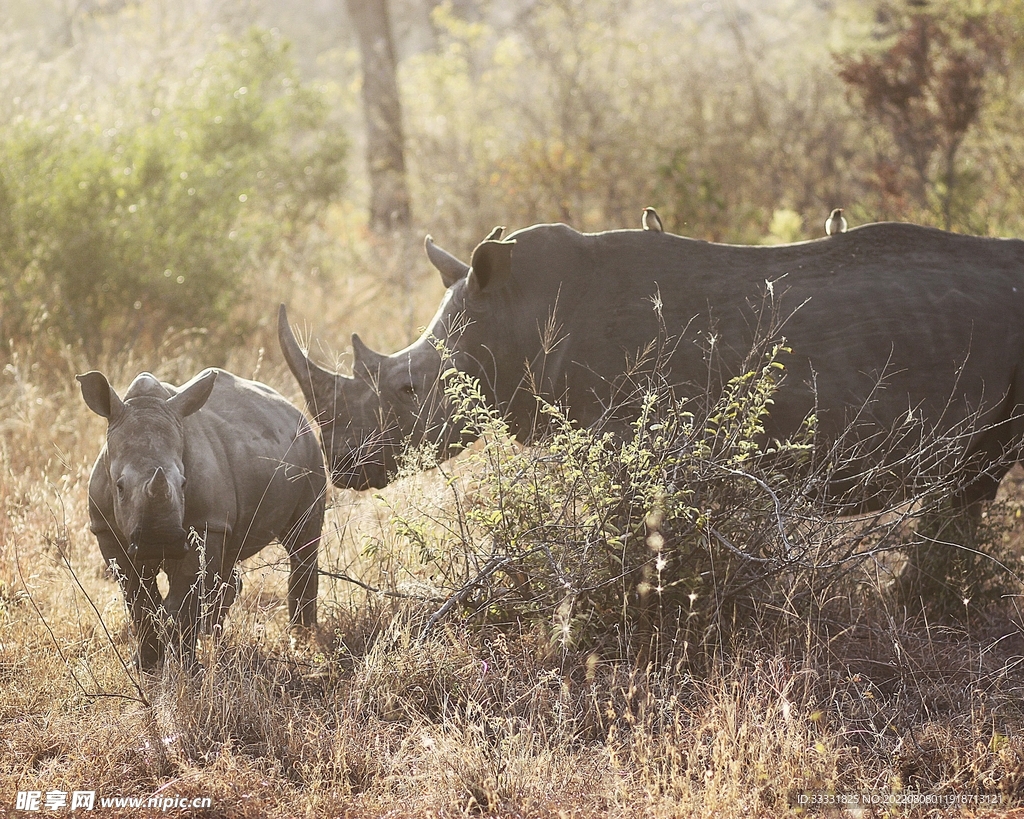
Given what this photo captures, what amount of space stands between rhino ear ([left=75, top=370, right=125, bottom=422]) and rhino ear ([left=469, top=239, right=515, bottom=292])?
151 centimetres

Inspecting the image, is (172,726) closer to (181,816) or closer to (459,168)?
(181,816)

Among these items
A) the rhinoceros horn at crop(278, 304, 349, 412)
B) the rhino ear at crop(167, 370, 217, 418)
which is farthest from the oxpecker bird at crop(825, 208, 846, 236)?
the rhino ear at crop(167, 370, 217, 418)

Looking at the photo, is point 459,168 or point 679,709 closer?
point 679,709

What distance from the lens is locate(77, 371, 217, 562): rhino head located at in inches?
136

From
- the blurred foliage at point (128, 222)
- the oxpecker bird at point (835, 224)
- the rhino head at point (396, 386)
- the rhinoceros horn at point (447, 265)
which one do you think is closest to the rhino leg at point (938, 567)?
the oxpecker bird at point (835, 224)

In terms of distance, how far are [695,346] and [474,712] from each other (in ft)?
5.62

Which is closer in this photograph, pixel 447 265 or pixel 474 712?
pixel 474 712

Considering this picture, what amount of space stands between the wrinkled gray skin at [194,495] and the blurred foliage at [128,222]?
3495mm

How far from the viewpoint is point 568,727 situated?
144 inches

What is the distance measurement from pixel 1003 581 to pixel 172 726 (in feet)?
11.0

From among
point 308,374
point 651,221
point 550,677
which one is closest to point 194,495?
point 308,374

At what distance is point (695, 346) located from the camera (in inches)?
177

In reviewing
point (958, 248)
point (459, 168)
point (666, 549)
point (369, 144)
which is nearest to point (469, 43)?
point (369, 144)

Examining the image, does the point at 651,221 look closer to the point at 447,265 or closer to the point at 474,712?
the point at 447,265
